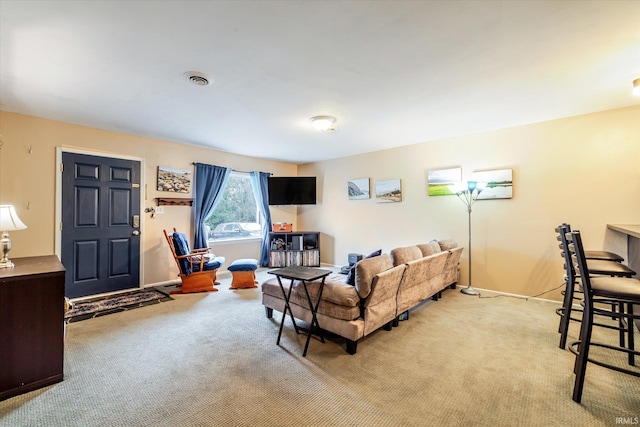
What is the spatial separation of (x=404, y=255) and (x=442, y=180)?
228 centimetres

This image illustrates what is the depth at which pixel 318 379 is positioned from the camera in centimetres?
209

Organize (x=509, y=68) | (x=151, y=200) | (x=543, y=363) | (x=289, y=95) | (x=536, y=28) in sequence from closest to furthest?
(x=536, y=28) < (x=543, y=363) < (x=509, y=68) < (x=289, y=95) < (x=151, y=200)

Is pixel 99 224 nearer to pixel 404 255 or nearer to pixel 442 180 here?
pixel 404 255

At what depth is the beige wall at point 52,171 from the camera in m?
3.47

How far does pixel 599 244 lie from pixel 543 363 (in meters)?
2.25

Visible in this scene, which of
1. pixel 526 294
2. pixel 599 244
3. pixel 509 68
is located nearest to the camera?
pixel 509 68

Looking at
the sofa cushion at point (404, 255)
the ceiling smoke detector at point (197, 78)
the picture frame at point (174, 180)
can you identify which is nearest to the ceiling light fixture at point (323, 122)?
the ceiling smoke detector at point (197, 78)

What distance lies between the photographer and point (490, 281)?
4.29m

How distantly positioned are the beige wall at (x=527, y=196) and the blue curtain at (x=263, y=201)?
2346 mm

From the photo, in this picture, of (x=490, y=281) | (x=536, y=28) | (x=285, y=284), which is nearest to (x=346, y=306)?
(x=285, y=284)

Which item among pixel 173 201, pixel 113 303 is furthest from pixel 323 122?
pixel 113 303

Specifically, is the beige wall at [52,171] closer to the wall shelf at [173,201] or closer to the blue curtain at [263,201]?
the wall shelf at [173,201]

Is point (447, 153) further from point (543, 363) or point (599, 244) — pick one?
point (543, 363)

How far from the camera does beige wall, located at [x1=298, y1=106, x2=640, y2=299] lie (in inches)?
135
